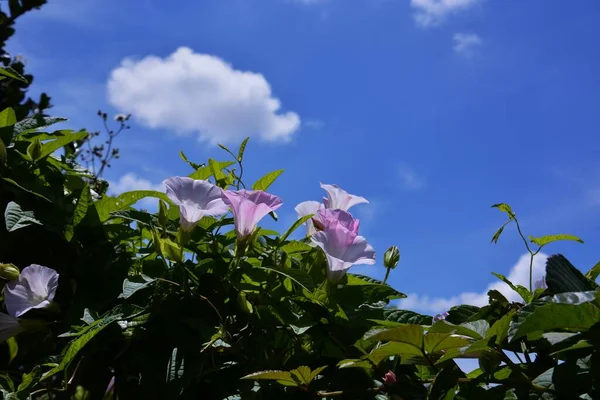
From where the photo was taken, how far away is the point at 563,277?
0.79m

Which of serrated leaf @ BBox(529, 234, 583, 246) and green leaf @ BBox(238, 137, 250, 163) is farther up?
green leaf @ BBox(238, 137, 250, 163)

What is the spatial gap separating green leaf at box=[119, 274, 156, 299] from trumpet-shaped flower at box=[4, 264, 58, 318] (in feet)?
0.66

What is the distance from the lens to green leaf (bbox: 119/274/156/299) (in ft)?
3.19

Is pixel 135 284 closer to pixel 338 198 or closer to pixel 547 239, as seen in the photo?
pixel 338 198

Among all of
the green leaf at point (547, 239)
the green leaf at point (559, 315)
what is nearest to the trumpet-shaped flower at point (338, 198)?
the green leaf at point (547, 239)

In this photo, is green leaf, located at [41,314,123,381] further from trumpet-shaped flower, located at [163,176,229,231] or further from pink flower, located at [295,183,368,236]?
pink flower, located at [295,183,368,236]

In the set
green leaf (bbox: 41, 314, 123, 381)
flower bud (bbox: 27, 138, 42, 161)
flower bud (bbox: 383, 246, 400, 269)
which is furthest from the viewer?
flower bud (bbox: 27, 138, 42, 161)

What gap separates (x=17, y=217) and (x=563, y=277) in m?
0.99

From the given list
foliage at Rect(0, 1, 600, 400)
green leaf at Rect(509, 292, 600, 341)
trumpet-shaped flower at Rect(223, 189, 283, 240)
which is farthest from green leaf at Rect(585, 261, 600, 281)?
trumpet-shaped flower at Rect(223, 189, 283, 240)

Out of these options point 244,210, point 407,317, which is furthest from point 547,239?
point 244,210

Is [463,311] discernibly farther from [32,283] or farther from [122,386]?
[32,283]

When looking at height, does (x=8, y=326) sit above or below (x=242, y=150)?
below

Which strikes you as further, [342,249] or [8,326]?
[8,326]

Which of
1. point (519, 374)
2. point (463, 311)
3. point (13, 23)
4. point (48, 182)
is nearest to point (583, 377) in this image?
point (519, 374)
